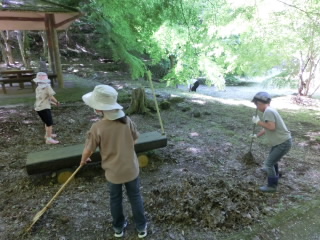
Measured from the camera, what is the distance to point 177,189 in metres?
3.16

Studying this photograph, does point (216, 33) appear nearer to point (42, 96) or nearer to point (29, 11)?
point (29, 11)

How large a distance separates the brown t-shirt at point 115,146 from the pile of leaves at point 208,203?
30.5 inches

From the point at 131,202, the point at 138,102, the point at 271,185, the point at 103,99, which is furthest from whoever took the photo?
the point at 138,102

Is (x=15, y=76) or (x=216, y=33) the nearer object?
(x=15, y=76)

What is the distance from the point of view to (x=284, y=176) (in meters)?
3.80

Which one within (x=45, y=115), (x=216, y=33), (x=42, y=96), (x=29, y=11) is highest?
(x=29, y=11)

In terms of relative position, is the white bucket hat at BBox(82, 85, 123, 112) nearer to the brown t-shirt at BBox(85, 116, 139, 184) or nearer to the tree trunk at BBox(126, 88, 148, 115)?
the brown t-shirt at BBox(85, 116, 139, 184)

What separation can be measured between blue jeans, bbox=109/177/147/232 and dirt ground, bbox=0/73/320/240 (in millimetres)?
139

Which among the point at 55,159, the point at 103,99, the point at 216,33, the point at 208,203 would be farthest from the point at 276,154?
the point at 216,33

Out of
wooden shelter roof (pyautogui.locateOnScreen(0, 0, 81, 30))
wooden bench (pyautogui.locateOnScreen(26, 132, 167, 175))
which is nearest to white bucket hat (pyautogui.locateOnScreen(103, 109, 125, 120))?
wooden bench (pyautogui.locateOnScreen(26, 132, 167, 175))

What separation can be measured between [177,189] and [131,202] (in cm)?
85

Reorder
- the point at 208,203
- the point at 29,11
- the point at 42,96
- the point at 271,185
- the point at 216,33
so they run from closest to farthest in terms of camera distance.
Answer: the point at 208,203
the point at 271,185
the point at 42,96
the point at 29,11
the point at 216,33

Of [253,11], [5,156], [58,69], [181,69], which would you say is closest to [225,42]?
[181,69]

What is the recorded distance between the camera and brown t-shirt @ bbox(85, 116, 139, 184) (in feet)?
7.52
